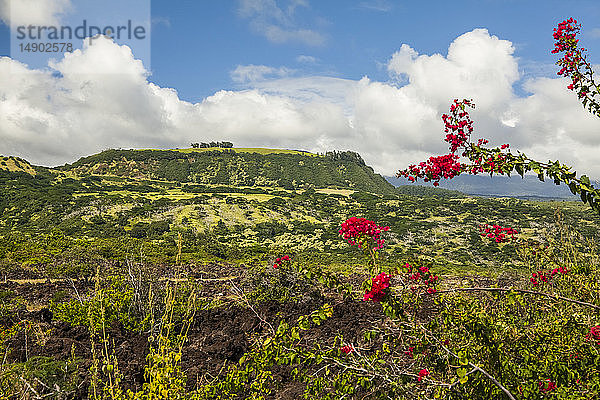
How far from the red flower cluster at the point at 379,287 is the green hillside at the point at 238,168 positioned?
321ft

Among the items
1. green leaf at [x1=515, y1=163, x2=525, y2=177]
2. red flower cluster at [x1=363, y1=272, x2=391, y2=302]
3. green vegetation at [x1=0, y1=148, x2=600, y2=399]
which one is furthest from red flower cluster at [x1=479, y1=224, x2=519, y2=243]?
red flower cluster at [x1=363, y1=272, x2=391, y2=302]

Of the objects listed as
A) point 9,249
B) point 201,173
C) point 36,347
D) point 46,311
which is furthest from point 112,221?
point 201,173

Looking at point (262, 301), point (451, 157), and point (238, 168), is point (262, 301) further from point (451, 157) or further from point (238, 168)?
point (238, 168)

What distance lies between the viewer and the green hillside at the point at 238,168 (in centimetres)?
10488

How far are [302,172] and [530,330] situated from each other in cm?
10898

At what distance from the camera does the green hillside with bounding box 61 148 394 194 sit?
105 metres

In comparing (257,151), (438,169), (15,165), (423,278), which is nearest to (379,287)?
(423,278)

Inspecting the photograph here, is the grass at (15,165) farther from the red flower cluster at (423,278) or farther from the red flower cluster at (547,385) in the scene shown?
the red flower cluster at (547,385)

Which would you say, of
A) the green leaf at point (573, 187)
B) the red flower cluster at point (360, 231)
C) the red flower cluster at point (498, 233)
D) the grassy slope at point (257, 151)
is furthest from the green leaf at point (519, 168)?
the grassy slope at point (257, 151)

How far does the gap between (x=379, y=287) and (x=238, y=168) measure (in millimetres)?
113273

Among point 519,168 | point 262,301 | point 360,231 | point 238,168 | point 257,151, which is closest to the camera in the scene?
point 519,168

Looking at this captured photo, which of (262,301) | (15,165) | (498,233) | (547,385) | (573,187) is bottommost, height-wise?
(262,301)

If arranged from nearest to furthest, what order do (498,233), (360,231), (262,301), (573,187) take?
(573,187), (360,231), (498,233), (262,301)

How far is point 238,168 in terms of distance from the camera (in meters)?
114
